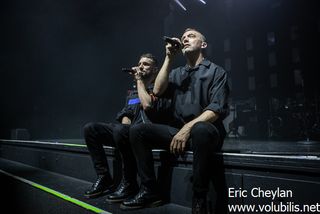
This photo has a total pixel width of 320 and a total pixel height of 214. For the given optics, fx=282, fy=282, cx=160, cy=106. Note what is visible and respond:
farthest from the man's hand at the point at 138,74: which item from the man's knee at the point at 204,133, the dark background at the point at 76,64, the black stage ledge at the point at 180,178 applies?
the dark background at the point at 76,64

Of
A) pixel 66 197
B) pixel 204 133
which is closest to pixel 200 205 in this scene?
pixel 204 133

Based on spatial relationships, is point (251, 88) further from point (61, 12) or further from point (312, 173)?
point (312, 173)

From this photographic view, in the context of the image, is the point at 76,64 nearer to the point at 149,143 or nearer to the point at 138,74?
the point at 138,74

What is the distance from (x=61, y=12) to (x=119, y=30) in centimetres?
133

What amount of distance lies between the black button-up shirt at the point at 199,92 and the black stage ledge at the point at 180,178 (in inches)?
10.9

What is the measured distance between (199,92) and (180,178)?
0.61 meters

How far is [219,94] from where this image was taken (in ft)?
5.99

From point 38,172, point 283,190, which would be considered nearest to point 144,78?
point 283,190

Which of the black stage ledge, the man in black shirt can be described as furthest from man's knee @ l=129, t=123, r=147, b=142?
the black stage ledge

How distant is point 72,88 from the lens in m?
6.40

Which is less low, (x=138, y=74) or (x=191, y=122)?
(x=138, y=74)

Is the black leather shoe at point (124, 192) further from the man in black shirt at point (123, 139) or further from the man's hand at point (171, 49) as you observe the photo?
the man's hand at point (171, 49)

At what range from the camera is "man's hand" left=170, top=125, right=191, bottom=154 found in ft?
5.71

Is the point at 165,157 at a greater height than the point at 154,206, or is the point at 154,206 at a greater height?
the point at 165,157
